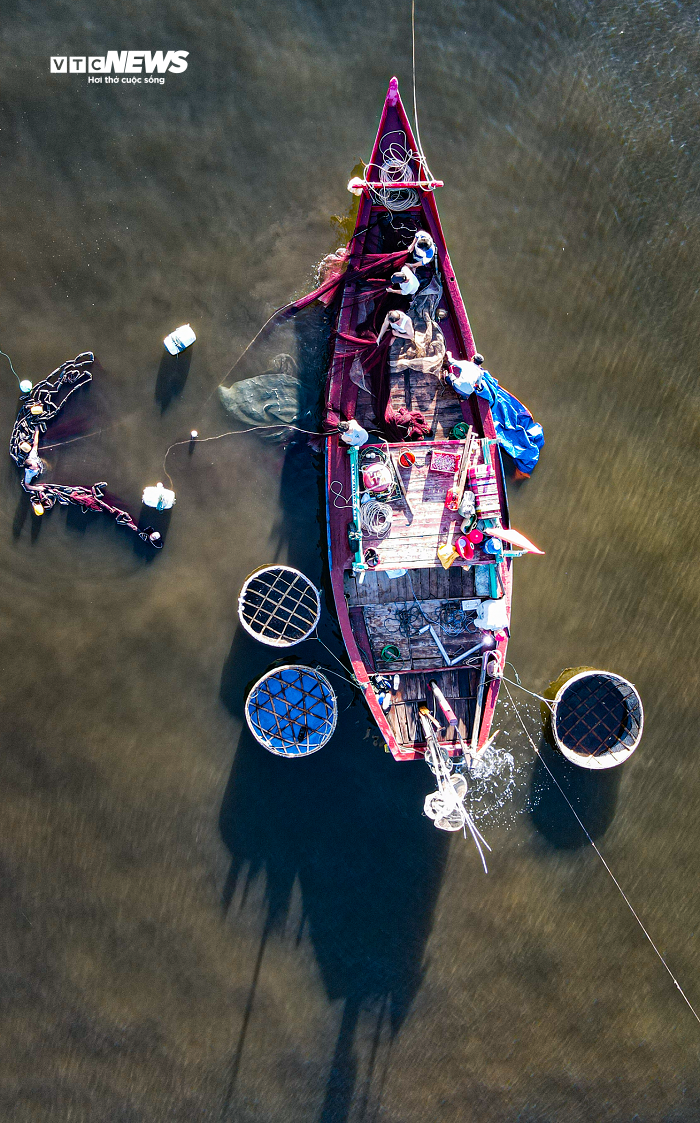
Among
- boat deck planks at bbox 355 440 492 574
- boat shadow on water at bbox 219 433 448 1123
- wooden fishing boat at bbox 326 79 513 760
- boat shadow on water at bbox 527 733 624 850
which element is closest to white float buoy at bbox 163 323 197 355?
boat shadow on water at bbox 219 433 448 1123

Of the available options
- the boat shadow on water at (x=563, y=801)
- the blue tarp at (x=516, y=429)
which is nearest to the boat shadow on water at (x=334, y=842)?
the boat shadow on water at (x=563, y=801)

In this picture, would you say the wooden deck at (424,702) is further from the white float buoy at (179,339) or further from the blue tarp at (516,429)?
the white float buoy at (179,339)

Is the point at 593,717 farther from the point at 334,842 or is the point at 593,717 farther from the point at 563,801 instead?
the point at 334,842

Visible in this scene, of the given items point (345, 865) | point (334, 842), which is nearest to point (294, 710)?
point (334, 842)

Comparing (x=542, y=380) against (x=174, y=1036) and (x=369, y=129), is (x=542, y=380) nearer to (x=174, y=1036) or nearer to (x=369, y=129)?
(x=369, y=129)

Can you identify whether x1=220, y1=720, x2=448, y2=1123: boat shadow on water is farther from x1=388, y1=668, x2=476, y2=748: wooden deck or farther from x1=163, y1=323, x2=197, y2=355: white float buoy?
x1=163, y1=323, x2=197, y2=355: white float buoy
